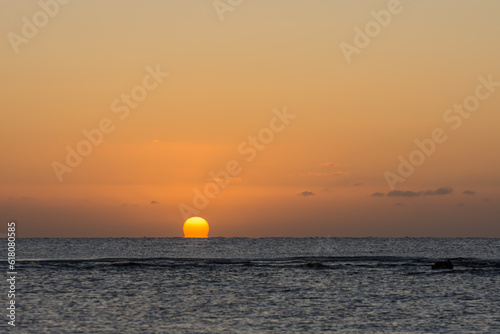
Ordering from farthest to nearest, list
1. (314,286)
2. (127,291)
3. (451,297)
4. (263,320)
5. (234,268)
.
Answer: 1. (234,268)
2. (314,286)
3. (127,291)
4. (451,297)
5. (263,320)

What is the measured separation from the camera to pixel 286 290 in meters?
77.9

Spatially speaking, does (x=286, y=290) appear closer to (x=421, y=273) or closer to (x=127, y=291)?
(x=127, y=291)

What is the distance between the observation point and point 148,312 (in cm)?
5975

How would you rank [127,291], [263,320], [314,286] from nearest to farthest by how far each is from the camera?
[263,320] < [127,291] < [314,286]

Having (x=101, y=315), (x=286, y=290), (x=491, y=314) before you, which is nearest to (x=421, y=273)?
(x=286, y=290)

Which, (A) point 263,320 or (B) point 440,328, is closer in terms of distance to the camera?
(B) point 440,328

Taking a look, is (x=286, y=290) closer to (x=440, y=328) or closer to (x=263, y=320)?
(x=263, y=320)

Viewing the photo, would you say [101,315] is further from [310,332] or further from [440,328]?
[440,328]

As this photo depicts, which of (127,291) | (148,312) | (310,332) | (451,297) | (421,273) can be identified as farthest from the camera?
(421,273)

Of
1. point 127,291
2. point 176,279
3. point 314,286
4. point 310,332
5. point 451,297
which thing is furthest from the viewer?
point 176,279

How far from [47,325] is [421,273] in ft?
221

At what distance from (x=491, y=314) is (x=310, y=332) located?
1871 cm

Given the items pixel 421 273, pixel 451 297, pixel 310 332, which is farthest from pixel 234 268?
pixel 310 332

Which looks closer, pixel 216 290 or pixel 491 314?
pixel 491 314
